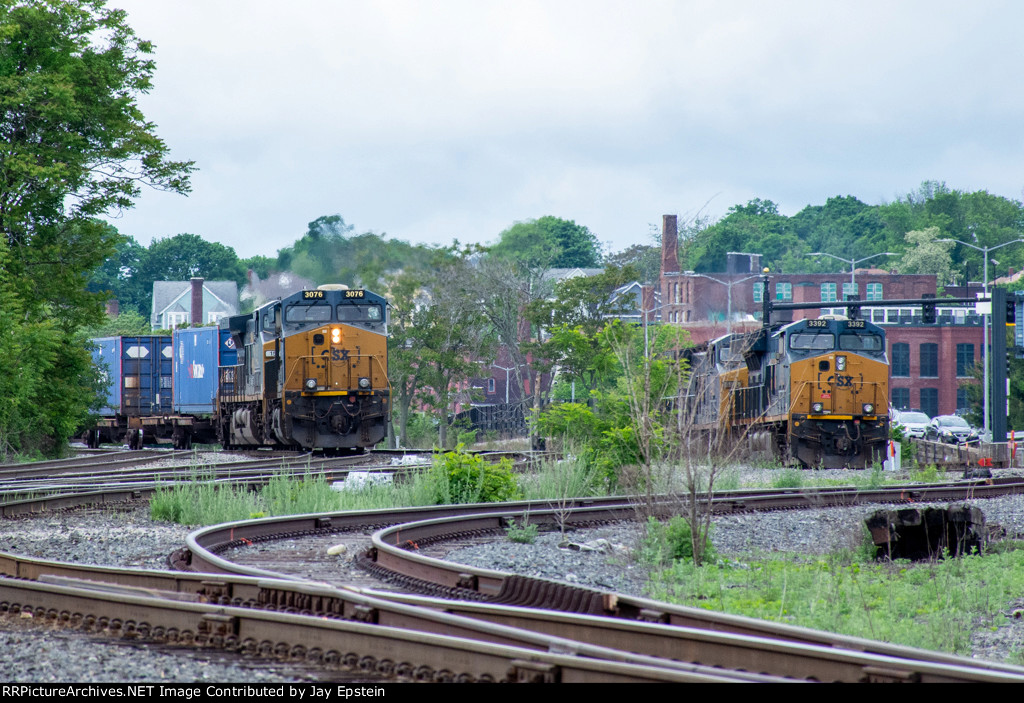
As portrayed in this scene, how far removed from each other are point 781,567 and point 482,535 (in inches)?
133

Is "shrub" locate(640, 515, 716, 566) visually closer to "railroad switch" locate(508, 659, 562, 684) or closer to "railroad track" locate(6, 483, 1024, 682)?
"railroad track" locate(6, 483, 1024, 682)

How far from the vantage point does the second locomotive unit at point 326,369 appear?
25375 mm

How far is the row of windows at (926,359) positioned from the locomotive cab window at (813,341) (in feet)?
154

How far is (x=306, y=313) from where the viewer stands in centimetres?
2562

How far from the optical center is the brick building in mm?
70125

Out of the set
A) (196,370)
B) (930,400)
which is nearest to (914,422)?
(930,400)

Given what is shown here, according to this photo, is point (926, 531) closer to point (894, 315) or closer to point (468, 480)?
point (468, 480)

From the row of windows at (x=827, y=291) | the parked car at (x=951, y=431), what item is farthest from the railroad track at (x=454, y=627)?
the row of windows at (x=827, y=291)

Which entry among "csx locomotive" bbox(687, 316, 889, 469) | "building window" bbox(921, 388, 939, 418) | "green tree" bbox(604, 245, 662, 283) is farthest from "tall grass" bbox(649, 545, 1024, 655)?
"building window" bbox(921, 388, 939, 418)

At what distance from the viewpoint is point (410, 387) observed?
4625cm

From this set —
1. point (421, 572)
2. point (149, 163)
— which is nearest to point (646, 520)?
point (421, 572)

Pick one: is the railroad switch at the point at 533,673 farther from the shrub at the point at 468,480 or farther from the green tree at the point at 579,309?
the green tree at the point at 579,309

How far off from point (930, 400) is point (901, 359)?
3124 millimetres

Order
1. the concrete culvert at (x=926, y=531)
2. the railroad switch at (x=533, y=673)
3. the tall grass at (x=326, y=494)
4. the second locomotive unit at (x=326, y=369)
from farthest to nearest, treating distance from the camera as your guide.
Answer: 1. the second locomotive unit at (x=326, y=369)
2. the tall grass at (x=326, y=494)
3. the concrete culvert at (x=926, y=531)
4. the railroad switch at (x=533, y=673)
